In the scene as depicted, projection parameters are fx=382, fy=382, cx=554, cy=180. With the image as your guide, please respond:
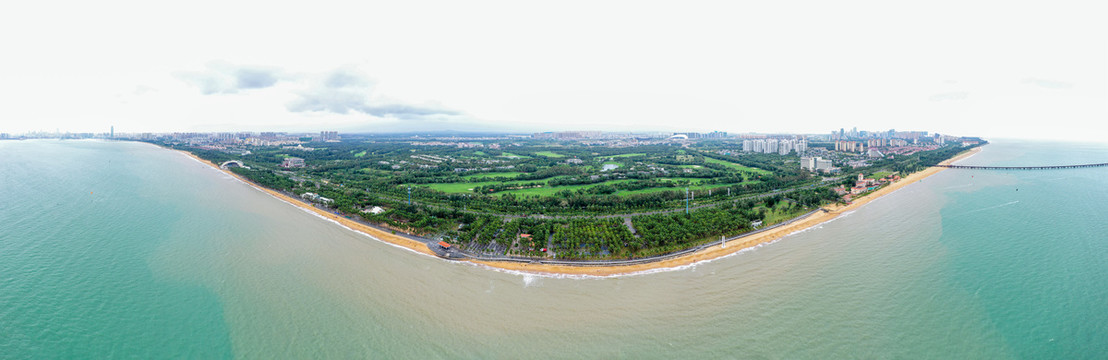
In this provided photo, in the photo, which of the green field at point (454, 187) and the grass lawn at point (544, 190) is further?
the green field at point (454, 187)

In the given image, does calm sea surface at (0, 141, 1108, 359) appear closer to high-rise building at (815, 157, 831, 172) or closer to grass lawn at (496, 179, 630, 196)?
grass lawn at (496, 179, 630, 196)

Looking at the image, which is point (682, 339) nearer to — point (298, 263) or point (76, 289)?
point (298, 263)

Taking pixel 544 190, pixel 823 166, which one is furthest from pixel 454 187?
pixel 823 166

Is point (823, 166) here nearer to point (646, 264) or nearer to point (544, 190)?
point (544, 190)

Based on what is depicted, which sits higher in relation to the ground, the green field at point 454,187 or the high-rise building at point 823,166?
the high-rise building at point 823,166

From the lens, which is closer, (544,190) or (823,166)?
(544,190)

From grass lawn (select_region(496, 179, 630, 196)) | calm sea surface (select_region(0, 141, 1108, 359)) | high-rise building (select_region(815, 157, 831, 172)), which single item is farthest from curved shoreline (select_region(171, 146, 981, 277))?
high-rise building (select_region(815, 157, 831, 172))

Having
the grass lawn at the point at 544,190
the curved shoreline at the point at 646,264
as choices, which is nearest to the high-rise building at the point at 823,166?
the curved shoreline at the point at 646,264

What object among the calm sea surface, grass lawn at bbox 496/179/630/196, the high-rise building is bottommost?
the calm sea surface

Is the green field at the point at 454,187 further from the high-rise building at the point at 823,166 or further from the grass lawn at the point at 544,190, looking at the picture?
the high-rise building at the point at 823,166
